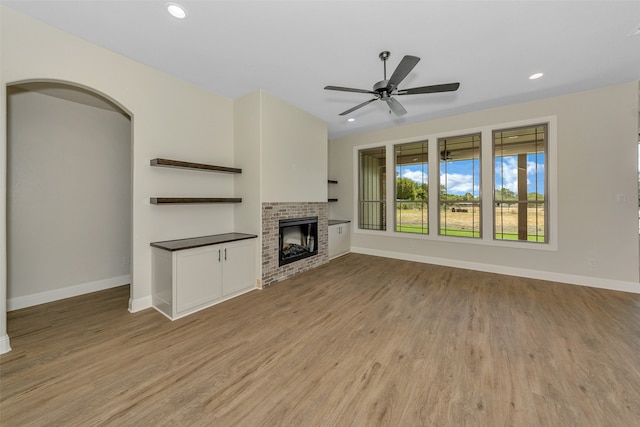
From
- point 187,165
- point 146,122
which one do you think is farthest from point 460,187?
point 146,122

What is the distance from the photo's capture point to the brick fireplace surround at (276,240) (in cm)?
372

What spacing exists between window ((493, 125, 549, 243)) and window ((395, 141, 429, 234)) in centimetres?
128

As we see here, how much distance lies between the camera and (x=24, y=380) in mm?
1771

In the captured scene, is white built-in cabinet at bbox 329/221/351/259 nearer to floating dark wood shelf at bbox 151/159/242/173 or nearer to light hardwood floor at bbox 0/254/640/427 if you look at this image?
light hardwood floor at bbox 0/254/640/427

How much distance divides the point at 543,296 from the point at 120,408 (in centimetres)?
478

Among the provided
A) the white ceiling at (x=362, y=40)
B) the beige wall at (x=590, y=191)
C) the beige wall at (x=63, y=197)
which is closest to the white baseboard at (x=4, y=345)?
the beige wall at (x=63, y=197)

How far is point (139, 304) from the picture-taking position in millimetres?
2930

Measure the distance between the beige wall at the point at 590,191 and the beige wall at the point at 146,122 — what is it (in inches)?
191

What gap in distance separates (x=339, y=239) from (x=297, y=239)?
1582 millimetres

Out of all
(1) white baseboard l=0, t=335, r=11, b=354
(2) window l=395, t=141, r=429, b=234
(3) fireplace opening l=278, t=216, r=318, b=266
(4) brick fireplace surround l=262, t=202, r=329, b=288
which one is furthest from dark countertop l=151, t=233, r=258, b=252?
(2) window l=395, t=141, r=429, b=234

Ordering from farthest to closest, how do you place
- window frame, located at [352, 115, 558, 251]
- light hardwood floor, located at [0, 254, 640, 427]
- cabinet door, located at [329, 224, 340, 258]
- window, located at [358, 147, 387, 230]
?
window, located at [358, 147, 387, 230], cabinet door, located at [329, 224, 340, 258], window frame, located at [352, 115, 558, 251], light hardwood floor, located at [0, 254, 640, 427]

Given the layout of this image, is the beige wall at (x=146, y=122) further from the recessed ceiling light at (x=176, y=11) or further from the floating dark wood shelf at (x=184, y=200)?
the recessed ceiling light at (x=176, y=11)

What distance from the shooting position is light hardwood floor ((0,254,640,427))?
1517 mm

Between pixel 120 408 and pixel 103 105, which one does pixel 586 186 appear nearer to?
pixel 120 408
